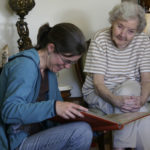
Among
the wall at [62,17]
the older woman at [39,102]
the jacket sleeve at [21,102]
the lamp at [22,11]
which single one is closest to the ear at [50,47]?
the older woman at [39,102]

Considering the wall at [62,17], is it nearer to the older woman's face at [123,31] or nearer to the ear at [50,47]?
the older woman's face at [123,31]

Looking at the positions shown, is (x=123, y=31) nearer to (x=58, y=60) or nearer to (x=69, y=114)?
(x=58, y=60)

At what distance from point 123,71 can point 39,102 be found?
785 millimetres

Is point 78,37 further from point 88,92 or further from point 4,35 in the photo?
point 4,35

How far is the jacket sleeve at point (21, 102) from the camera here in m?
0.99

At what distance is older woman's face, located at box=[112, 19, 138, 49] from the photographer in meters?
1.57

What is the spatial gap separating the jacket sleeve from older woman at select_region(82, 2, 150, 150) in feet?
1.91

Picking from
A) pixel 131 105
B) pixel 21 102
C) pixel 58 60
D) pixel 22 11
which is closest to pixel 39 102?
pixel 21 102

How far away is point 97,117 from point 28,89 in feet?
0.99

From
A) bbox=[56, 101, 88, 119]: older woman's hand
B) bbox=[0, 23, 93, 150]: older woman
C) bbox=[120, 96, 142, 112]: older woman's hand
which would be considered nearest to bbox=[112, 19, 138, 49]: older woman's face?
bbox=[120, 96, 142, 112]: older woman's hand

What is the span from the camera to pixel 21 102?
1.02m

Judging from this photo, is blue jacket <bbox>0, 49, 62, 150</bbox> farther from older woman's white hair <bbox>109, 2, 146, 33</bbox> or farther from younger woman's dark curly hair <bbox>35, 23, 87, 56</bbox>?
older woman's white hair <bbox>109, 2, 146, 33</bbox>

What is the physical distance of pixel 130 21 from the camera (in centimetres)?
157

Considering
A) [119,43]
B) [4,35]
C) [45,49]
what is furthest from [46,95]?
[4,35]
